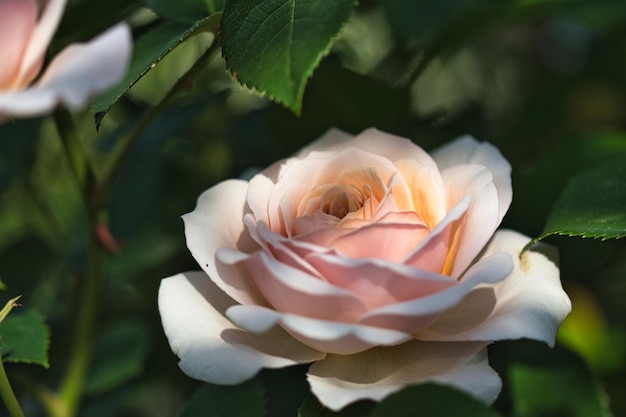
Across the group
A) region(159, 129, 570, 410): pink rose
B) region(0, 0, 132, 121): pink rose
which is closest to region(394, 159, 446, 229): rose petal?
region(159, 129, 570, 410): pink rose

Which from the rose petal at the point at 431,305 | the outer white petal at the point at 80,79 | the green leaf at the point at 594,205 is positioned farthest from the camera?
the green leaf at the point at 594,205

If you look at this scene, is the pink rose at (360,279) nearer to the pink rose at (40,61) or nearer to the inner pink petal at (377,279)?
the inner pink petal at (377,279)

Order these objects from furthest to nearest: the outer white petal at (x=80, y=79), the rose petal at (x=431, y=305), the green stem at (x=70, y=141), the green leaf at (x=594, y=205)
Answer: the green stem at (x=70, y=141)
the green leaf at (x=594, y=205)
the rose petal at (x=431, y=305)
the outer white petal at (x=80, y=79)

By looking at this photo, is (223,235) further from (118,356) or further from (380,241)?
(118,356)

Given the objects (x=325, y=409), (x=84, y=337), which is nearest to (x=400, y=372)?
(x=325, y=409)

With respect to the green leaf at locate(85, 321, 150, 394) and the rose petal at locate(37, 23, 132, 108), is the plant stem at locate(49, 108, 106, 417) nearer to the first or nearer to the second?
the green leaf at locate(85, 321, 150, 394)

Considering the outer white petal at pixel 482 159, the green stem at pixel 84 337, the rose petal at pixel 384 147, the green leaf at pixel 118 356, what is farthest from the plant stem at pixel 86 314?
the outer white petal at pixel 482 159
